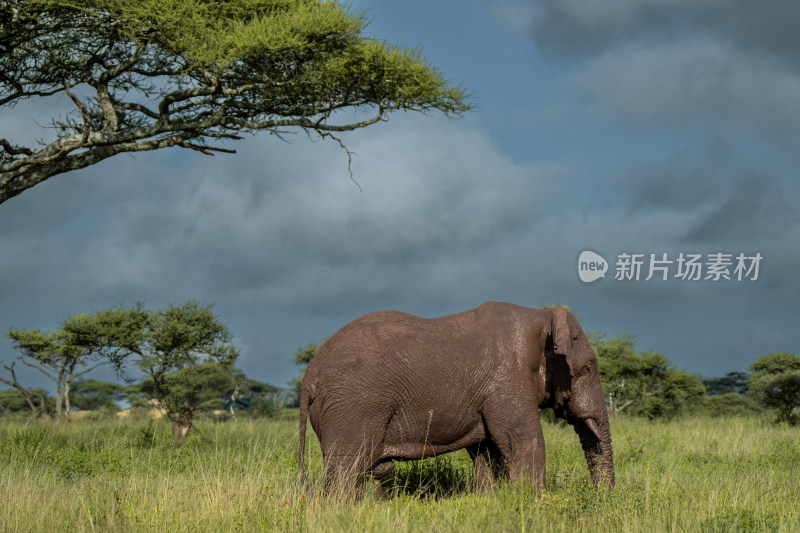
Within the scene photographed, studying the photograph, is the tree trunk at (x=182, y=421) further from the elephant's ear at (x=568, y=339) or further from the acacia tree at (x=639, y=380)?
the acacia tree at (x=639, y=380)

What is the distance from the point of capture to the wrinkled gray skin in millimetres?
7160

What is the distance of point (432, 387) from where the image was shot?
7301mm

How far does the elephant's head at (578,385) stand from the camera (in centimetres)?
773

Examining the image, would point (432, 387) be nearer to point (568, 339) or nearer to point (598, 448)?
point (568, 339)

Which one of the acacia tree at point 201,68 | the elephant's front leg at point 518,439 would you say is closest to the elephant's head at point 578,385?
the elephant's front leg at point 518,439

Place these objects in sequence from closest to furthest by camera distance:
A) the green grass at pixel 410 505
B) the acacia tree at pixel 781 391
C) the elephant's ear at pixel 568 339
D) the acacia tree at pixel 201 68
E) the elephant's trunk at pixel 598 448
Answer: the green grass at pixel 410 505, the elephant's ear at pixel 568 339, the elephant's trunk at pixel 598 448, the acacia tree at pixel 201 68, the acacia tree at pixel 781 391

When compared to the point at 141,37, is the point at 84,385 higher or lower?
lower

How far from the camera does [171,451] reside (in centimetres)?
1319

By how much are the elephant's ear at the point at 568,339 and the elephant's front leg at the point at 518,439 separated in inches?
28.3

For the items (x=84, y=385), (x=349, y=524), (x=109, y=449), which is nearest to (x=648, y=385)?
(x=109, y=449)

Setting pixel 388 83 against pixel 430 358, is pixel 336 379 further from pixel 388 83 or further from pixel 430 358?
pixel 388 83

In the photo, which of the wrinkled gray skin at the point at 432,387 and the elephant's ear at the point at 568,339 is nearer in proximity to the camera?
the wrinkled gray skin at the point at 432,387

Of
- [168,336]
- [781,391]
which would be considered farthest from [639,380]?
[168,336]

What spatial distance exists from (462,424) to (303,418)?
168 cm
